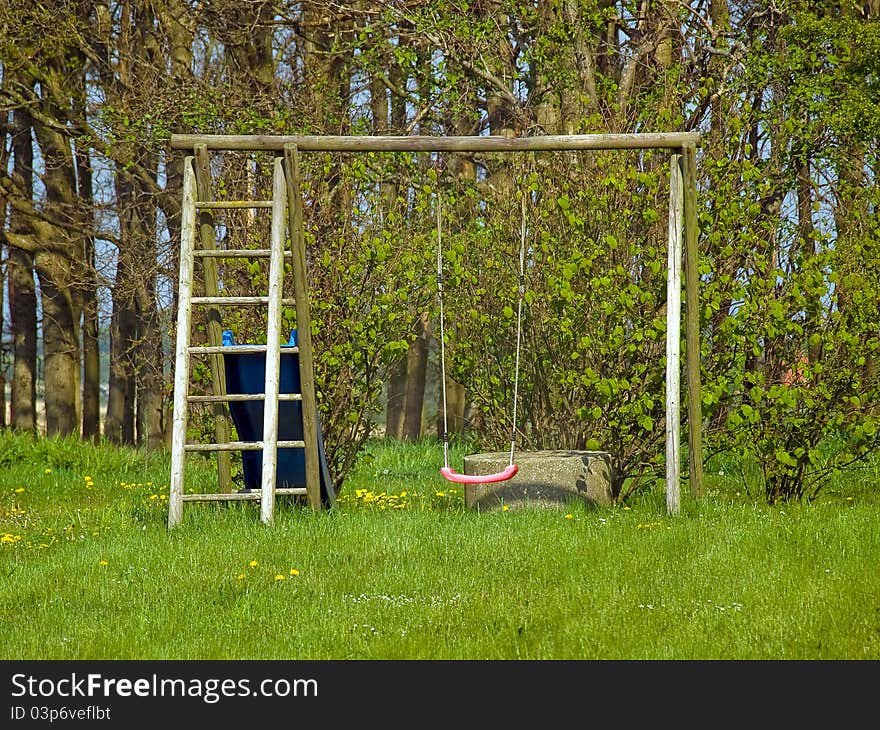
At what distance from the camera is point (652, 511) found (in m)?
7.89

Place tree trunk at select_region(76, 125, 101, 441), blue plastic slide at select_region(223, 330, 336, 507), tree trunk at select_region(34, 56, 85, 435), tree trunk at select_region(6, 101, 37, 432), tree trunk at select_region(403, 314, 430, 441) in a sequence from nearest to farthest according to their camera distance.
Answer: blue plastic slide at select_region(223, 330, 336, 507) < tree trunk at select_region(76, 125, 101, 441) < tree trunk at select_region(34, 56, 85, 435) < tree trunk at select_region(6, 101, 37, 432) < tree trunk at select_region(403, 314, 430, 441)

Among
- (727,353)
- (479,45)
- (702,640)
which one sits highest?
(479,45)

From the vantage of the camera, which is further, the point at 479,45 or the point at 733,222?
the point at 479,45

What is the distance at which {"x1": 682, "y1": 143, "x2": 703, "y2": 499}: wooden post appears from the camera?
7.66 meters

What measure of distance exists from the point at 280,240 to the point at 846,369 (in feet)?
12.0

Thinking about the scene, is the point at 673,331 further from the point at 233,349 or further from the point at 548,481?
the point at 233,349

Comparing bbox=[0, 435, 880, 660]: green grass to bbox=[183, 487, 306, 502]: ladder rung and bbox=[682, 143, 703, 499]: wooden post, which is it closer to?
bbox=[183, 487, 306, 502]: ladder rung

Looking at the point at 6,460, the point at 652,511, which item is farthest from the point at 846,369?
the point at 6,460

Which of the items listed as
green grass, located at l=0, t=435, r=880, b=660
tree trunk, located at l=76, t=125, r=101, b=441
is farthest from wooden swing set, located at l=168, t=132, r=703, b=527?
tree trunk, located at l=76, t=125, r=101, b=441

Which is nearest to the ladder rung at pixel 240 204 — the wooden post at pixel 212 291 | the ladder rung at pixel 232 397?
the wooden post at pixel 212 291

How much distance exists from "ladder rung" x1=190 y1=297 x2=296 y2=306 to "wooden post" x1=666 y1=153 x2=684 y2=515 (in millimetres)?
2365

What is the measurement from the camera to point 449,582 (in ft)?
19.6

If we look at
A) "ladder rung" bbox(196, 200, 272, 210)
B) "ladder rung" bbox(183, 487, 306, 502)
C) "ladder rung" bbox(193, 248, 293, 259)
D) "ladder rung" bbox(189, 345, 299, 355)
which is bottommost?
"ladder rung" bbox(183, 487, 306, 502)

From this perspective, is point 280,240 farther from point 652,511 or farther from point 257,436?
point 652,511
